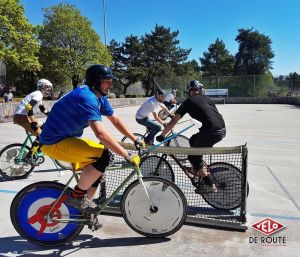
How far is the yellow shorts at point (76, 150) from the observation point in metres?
3.53

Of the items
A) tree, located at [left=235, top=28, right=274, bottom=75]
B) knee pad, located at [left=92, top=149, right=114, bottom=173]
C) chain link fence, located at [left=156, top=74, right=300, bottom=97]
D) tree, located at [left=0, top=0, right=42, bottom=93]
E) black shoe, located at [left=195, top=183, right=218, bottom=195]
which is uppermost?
tree, located at [left=235, top=28, right=274, bottom=75]

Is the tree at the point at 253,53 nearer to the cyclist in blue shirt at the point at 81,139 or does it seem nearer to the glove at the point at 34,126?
the glove at the point at 34,126

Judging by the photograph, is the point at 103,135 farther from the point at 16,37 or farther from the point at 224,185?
the point at 16,37

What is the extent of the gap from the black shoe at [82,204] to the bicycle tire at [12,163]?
3.23 metres

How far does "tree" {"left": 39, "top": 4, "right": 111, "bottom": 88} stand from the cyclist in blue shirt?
4263 cm

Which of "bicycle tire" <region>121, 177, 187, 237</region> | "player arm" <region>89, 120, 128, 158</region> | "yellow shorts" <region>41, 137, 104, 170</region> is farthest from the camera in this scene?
"bicycle tire" <region>121, 177, 187, 237</region>

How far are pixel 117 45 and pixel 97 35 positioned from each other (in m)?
25.4

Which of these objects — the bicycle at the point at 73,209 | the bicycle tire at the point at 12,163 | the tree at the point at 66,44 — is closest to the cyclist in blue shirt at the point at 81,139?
the bicycle at the point at 73,209

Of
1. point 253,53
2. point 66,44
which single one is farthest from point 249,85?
point 253,53

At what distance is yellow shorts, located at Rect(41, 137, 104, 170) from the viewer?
3531 millimetres

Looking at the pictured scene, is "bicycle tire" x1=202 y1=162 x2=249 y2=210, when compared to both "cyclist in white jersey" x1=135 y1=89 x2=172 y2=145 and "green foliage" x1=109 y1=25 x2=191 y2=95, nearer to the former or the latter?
"cyclist in white jersey" x1=135 y1=89 x2=172 y2=145

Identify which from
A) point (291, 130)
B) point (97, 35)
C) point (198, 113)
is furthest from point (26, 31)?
point (198, 113)

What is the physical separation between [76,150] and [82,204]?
2.00 feet

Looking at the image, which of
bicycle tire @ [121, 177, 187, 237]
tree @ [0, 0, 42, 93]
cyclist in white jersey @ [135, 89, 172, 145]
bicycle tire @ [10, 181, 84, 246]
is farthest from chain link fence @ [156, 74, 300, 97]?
bicycle tire @ [10, 181, 84, 246]
